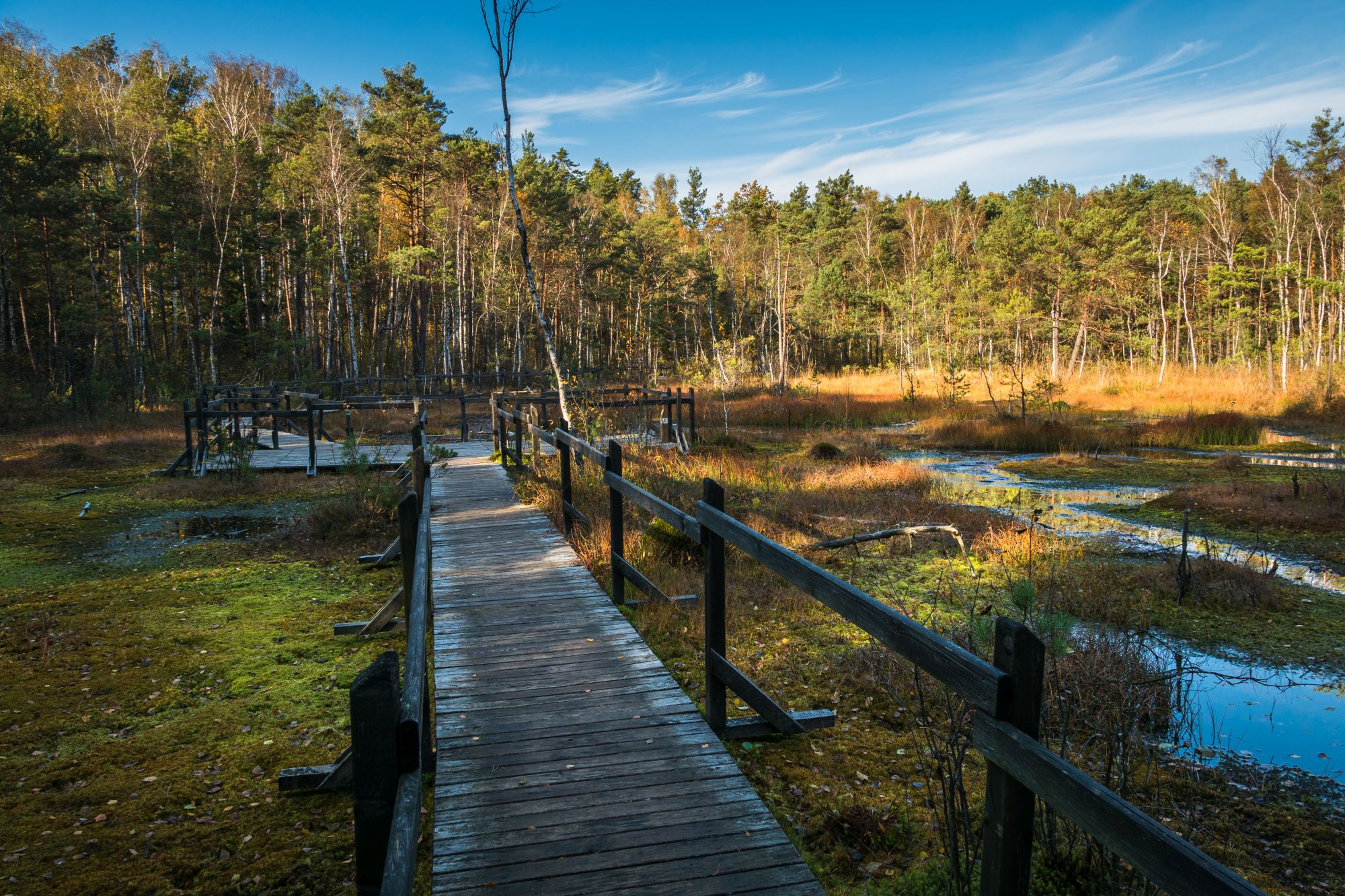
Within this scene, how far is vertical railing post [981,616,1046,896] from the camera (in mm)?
1881

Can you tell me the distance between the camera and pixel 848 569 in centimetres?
880

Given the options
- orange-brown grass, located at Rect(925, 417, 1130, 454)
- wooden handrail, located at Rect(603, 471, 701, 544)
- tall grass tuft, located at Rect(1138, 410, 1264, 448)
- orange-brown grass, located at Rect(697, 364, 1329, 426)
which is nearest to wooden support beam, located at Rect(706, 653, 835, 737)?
wooden handrail, located at Rect(603, 471, 701, 544)

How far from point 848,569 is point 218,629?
6263mm

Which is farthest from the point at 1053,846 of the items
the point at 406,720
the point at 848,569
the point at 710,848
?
the point at 848,569

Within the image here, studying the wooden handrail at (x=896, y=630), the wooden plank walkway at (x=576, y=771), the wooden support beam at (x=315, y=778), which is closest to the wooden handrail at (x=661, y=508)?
the wooden handrail at (x=896, y=630)

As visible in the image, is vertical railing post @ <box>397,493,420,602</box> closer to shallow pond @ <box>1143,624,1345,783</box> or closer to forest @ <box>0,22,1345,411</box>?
shallow pond @ <box>1143,624,1345,783</box>

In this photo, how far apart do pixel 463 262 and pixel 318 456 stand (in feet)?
82.4

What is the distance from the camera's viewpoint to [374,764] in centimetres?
184

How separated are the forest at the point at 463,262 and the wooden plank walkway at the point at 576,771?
75.7ft

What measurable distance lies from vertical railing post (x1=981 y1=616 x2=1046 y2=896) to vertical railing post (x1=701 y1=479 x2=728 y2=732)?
223 cm

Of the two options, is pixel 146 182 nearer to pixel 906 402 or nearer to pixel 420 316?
pixel 420 316

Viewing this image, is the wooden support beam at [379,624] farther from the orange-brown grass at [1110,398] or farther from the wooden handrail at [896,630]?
the orange-brown grass at [1110,398]

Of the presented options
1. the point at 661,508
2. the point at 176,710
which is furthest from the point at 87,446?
the point at 661,508

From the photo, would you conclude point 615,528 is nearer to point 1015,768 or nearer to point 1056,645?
point 1056,645
